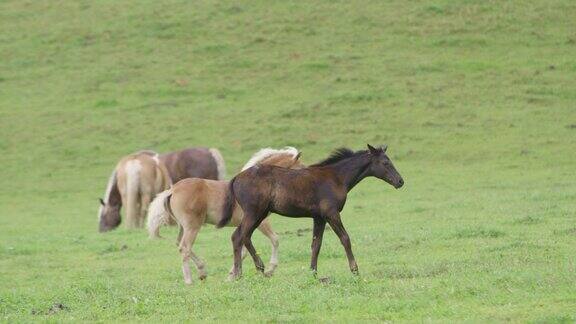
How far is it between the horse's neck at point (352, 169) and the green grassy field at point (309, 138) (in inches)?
45.8

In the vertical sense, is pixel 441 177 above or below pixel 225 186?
below

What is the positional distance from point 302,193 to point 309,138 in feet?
61.5

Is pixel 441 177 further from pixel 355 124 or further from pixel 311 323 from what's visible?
pixel 311 323

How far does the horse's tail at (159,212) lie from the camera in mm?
14070

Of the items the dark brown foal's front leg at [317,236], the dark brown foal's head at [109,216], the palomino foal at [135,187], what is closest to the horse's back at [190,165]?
the palomino foal at [135,187]

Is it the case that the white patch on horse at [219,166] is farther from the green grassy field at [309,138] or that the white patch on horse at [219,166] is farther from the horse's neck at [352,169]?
the horse's neck at [352,169]

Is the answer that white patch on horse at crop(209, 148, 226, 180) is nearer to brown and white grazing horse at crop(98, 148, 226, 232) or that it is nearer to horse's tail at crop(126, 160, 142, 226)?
brown and white grazing horse at crop(98, 148, 226, 232)

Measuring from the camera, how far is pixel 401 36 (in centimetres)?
3900

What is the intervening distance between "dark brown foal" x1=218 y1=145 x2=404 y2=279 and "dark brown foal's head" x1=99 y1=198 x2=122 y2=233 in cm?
1113

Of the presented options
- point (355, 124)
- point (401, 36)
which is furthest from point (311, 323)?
point (401, 36)

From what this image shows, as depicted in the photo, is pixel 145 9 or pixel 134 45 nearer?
pixel 134 45

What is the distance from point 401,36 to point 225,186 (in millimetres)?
25792

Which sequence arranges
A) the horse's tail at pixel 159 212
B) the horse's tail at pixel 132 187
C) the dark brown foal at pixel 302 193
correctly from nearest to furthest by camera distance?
1. the dark brown foal at pixel 302 193
2. the horse's tail at pixel 159 212
3. the horse's tail at pixel 132 187

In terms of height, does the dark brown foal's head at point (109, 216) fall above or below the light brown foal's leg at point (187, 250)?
below
